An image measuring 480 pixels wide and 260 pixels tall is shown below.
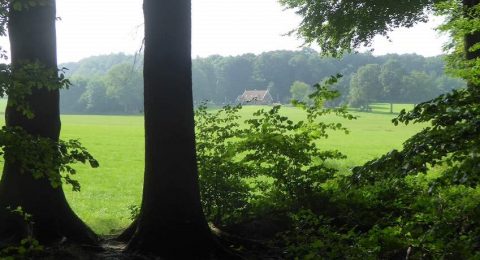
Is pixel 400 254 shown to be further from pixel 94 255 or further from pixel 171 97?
pixel 94 255

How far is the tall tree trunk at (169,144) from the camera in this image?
6.58 metres

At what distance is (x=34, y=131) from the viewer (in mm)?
7047

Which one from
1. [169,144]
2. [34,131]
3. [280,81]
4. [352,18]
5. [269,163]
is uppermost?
[280,81]

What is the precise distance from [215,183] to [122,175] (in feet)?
54.0

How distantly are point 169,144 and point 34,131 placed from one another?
226 centimetres

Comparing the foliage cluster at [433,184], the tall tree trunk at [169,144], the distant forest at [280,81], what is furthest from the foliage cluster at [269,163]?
the distant forest at [280,81]

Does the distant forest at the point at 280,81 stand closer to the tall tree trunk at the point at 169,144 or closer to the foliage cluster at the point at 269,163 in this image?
the foliage cluster at the point at 269,163

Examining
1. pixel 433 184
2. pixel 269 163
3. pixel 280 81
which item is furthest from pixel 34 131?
pixel 280 81

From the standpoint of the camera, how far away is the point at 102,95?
126 metres

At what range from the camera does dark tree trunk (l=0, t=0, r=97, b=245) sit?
22.9 feet

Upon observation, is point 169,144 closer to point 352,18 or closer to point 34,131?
point 34,131

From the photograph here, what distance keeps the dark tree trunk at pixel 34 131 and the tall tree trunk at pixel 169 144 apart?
1514mm

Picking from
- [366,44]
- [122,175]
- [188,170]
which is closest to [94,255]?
[188,170]

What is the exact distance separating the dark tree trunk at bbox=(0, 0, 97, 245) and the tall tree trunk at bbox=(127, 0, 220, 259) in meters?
1.51
